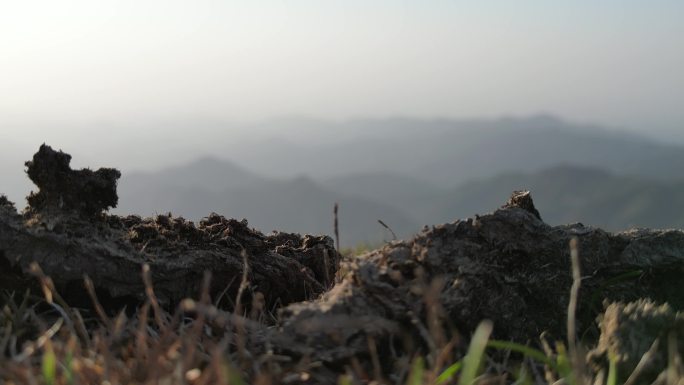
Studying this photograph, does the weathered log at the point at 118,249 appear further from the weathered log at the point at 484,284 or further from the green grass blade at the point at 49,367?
the green grass blade at the point at 49,367

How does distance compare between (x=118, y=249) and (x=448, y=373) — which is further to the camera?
(x=118, y=249)

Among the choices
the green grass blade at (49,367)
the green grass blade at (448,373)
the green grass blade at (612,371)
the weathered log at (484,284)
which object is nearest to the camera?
the green grass blade at (49,367)

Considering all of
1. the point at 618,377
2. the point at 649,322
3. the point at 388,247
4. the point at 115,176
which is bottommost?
the point at 618,377

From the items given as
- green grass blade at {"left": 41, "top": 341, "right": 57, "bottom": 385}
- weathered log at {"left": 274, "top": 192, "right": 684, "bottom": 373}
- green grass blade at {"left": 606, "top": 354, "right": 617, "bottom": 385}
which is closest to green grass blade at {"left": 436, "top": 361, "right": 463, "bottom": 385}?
weathered log at {"left": 274, "top": 192, "right": 684, "bottom": 373}

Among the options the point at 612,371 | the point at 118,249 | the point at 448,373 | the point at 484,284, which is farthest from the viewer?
the point at 118,249

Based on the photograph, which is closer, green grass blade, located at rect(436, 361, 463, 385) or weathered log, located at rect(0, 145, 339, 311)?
green grass blade, located at rect(436, 361, 463, 385)

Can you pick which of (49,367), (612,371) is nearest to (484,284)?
(612,371)

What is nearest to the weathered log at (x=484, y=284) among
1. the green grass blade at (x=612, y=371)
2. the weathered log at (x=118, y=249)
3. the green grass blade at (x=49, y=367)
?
the green grass blade at (x=612, y=371)

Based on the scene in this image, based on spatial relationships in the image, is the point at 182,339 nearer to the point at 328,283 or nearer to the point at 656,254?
the point at 328,283

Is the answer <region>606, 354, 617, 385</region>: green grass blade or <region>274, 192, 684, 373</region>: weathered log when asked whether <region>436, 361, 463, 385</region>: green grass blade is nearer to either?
<region>274, 192, 684, 373</region>: weathered log

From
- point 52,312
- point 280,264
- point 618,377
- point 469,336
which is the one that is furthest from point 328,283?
point 618,377

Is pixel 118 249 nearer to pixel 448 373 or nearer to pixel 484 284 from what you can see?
pixel 484 284
